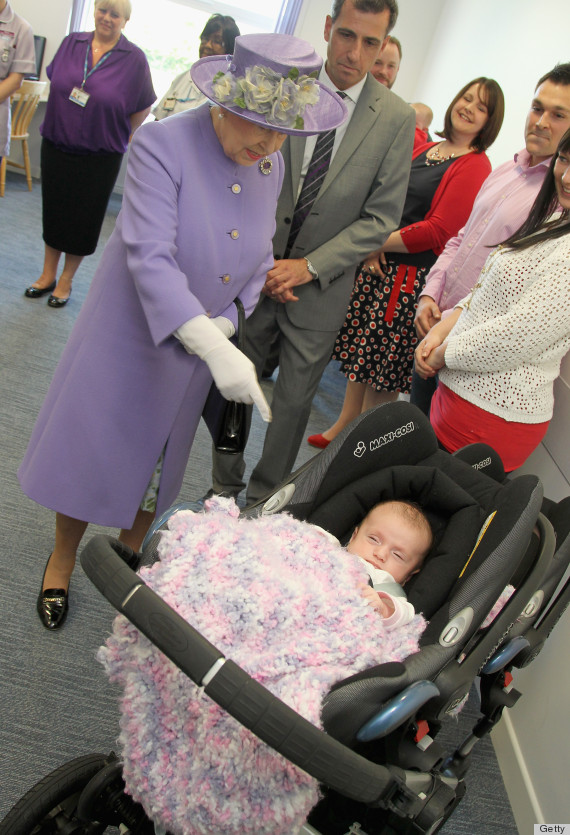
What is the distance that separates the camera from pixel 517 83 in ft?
11.6

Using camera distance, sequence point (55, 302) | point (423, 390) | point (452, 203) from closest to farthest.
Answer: point (423, 390) → point (452, 203) → point (55, 302)

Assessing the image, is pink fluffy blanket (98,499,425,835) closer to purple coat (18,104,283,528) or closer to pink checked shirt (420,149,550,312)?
purple coat (18,104,283,528)

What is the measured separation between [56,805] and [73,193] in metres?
2.95

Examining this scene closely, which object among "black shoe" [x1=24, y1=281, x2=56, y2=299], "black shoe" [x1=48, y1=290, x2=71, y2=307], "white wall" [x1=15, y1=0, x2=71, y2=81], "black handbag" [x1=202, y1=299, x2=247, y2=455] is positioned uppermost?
"black handbag" [x1=202, y1=299, x2=247, y2=455]

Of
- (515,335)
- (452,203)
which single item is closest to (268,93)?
(515,335)

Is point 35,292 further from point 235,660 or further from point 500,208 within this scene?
point 235,660

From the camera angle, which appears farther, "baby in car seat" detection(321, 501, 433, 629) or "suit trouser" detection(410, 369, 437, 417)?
"suit trouser" detection(410, 369, 437, 417)

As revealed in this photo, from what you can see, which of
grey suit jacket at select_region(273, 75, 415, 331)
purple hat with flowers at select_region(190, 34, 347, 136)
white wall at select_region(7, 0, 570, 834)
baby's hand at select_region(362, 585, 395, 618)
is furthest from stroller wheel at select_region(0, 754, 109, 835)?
grey suit jacket at select_region(273, 75, 415, 331)

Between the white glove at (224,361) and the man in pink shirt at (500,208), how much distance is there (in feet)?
3.77

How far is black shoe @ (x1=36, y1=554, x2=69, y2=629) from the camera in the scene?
182 centimetres

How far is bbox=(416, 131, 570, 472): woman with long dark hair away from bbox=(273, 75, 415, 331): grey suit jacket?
0.44m

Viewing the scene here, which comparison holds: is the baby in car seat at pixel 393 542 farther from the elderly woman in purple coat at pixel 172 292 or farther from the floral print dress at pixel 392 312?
the floral print dress at pixel 392 312

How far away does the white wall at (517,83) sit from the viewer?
1.76 metres

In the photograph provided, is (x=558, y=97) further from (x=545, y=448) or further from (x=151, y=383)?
(x=151, y=383)
